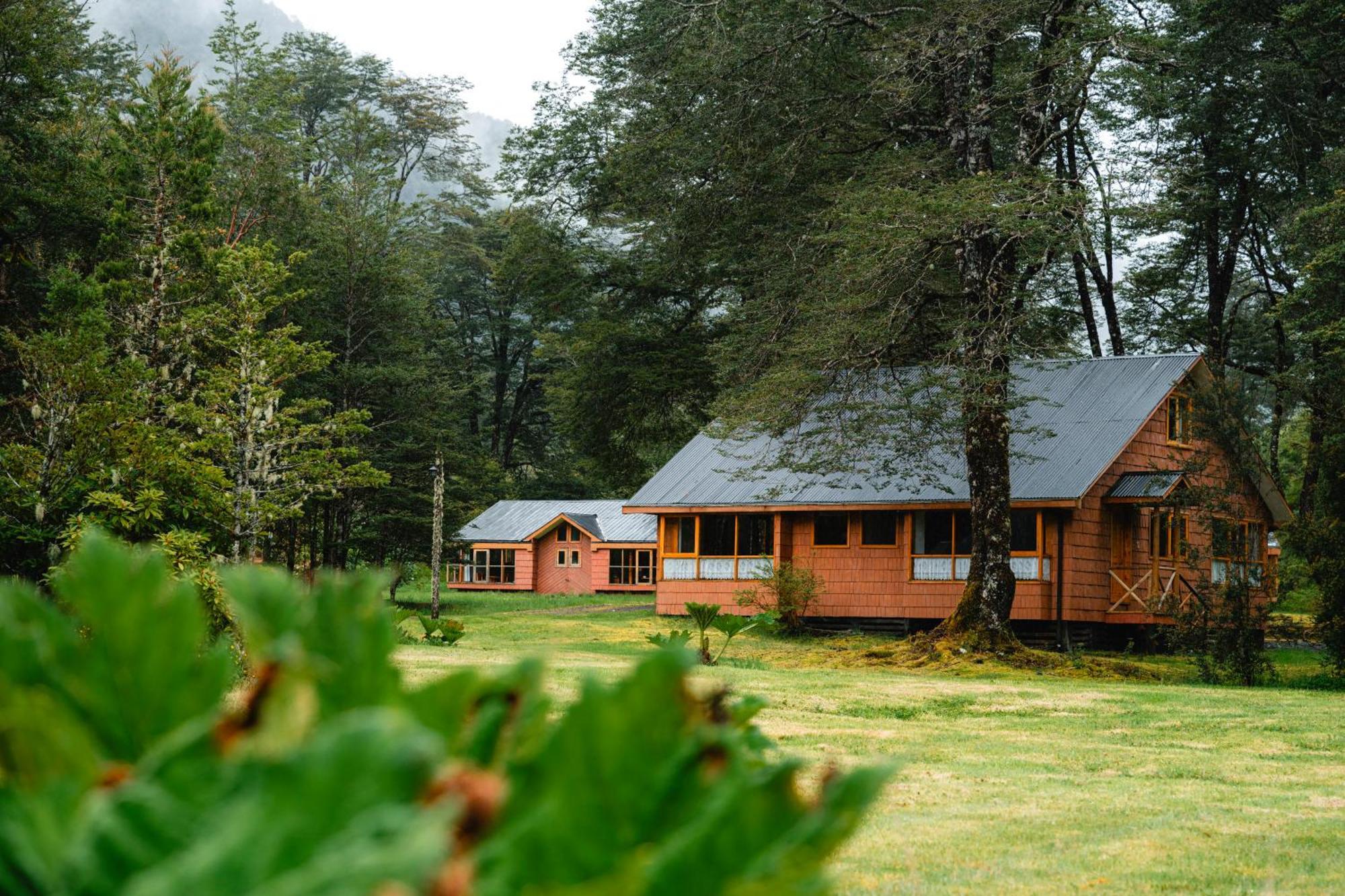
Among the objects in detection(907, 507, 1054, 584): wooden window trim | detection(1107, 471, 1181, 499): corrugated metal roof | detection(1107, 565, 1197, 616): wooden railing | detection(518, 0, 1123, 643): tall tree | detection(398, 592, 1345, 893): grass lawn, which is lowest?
detection(398, 592, 1345, 893): grass lawn

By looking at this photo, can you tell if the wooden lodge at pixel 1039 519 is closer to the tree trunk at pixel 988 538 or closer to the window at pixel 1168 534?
the window at pixel 1168 534

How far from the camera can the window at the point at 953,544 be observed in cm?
2444

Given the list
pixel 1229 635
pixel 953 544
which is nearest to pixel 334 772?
pixel 1229 635

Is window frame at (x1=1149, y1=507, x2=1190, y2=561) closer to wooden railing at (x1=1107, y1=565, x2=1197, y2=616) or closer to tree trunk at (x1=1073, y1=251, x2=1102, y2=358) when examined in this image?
wooden railing at (x1=1107, y1=565, x2=1197, y2=616)

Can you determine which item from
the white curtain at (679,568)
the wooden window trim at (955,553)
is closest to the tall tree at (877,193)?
the wooden window trim at (955,553)

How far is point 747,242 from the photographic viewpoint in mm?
23688

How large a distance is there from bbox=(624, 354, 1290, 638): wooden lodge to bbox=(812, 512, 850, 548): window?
0.11ft

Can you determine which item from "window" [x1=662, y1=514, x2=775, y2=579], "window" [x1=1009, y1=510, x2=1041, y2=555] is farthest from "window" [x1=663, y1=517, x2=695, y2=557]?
"window" [x1=1009, y1=510, x2=1041, y2=555]

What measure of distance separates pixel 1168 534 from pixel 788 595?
26.4 ft

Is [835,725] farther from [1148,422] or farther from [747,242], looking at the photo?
[1148,422]

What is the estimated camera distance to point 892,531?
88.9ft

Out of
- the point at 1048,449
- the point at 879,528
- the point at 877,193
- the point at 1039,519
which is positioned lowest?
the point at 879,528

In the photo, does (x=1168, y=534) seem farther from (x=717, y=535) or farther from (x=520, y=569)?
(x=520, y=569)

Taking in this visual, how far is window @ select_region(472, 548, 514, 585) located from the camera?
169ft
